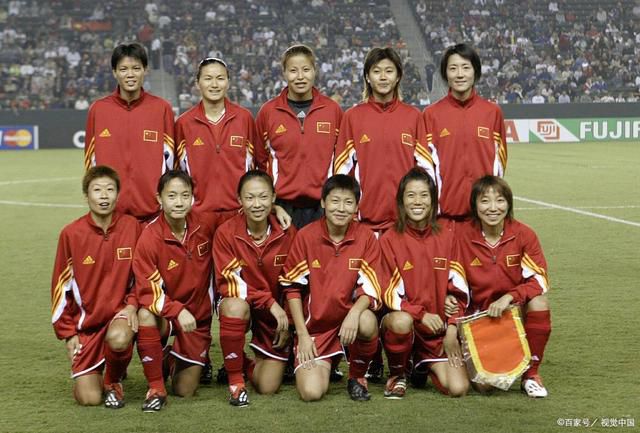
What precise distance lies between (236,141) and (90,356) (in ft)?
4.57

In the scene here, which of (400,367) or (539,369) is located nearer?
(400,367)

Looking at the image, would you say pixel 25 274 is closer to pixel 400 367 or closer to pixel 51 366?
pixel 51 366

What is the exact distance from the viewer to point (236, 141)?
5336 mm

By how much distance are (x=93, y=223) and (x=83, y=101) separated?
22.5 m

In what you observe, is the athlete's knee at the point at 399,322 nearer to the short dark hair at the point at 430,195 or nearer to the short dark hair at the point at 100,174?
the short dark hair at the point at 430,195

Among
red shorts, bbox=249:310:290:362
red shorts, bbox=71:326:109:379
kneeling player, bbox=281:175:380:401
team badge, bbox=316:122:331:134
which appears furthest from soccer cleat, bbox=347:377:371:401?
team badge, bbox=316:122:331:134

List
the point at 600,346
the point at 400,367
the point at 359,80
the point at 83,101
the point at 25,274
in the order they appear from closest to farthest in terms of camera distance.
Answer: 1. the point at 400,367
2. the point at 600,346
3. the point at 25,274
4. the point at 83,101
5. the point at 359,80

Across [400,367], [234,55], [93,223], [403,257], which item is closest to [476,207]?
[403,257]

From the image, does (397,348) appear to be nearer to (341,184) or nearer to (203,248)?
(341,184)

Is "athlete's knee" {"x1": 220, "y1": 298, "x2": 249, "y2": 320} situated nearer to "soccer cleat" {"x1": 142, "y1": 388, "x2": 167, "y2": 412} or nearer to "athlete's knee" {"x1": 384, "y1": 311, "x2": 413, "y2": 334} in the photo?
"soccer cleat" {"x1": 142, "y1": 388, "x2": 167, "y2": 412}

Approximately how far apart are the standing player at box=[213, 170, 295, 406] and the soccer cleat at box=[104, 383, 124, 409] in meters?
0.52

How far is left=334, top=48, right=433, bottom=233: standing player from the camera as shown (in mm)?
5246

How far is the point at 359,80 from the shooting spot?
28.8m

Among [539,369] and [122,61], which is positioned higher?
[122,61]
